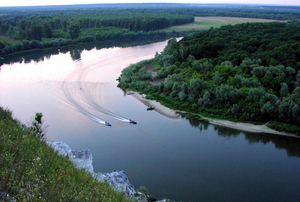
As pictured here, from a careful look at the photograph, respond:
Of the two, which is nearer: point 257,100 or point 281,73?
point 257,100

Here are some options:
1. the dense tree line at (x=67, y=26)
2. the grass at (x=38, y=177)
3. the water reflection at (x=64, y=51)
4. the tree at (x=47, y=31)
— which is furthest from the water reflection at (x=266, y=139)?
the tree at (x=47, y=31)

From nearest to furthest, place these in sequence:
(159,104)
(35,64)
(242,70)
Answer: (159,104) < (242,70) < (35,64)

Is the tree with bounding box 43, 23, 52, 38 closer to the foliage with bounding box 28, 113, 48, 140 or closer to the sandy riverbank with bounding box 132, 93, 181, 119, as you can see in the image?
the sandy riverbank with bounding box 132, 93, 181, 119

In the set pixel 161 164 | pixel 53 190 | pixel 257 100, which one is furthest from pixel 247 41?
pixel 53 190

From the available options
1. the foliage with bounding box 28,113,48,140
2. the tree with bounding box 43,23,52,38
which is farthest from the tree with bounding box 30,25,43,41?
the foliage with bounding box 28,113,48,140

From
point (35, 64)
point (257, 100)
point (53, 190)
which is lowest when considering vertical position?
point (35, 64)

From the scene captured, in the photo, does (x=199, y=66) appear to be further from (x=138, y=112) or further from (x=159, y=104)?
(x=138, y=112)
